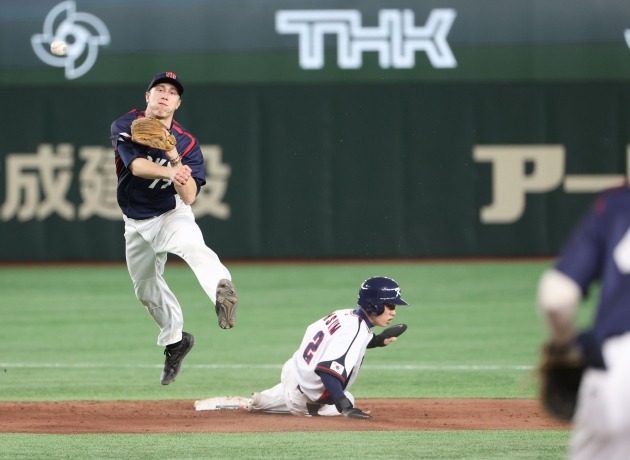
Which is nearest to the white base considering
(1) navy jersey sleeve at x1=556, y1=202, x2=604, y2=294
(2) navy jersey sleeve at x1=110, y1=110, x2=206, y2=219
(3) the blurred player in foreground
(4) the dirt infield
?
(4) the dirt infield

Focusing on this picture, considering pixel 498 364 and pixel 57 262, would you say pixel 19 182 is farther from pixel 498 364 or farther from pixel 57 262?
pixel 498 364

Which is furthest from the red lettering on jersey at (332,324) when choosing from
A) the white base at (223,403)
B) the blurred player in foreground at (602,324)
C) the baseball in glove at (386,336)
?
the blurred player in foreground at (602,324)

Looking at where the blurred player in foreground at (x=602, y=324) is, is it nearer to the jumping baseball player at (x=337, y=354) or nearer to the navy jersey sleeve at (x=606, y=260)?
the navy jersey sleeve at (x=606, y=260)

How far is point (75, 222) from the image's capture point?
18.0 meters

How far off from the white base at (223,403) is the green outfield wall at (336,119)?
391 inches

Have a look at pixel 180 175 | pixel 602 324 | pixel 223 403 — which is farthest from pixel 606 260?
pixel 223 403

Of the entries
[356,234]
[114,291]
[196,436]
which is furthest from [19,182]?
[196,436]

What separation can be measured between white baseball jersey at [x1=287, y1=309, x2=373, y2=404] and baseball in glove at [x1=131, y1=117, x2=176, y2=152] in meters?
1.42

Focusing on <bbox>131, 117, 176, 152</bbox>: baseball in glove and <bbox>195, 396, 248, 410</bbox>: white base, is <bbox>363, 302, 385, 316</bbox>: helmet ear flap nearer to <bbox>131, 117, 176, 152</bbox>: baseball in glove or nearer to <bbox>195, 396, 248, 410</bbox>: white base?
<bbox>195, 396, 248, 410</bbox>: white base

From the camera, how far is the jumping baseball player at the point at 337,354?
7.23 m

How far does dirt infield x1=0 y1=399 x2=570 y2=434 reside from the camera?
730cm

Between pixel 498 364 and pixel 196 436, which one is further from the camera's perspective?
pixel 498 364

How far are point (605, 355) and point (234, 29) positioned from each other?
1516 cm

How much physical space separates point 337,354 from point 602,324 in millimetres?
3871
